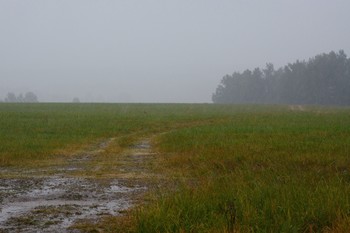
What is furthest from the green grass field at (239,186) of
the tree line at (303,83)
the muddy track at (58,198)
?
the tree line at (303,83)

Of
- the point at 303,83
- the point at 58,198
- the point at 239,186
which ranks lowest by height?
the point at 58,198

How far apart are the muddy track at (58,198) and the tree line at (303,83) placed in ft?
317

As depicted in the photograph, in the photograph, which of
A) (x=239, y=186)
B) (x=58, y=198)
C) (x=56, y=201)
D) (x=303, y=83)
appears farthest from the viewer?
(x=303, y=83)

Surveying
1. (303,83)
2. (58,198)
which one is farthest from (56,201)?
(303,83)

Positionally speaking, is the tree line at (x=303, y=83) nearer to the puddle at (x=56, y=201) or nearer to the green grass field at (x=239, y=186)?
the green grass field at (x=239, y=186)

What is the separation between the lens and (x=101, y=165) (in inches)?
527

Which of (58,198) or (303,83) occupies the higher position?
(303,83)

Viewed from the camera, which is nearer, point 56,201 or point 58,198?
point 56,201

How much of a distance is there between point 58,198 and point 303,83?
10341 centimetres

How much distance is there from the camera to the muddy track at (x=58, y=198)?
6.71 meters

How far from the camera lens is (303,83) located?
105 metres

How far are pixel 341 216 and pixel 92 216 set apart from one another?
392 cm

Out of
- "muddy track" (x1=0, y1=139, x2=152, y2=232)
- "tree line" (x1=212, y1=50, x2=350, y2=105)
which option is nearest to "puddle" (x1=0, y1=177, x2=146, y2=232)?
"muddy track" (x1=0, y1=139, x2=152, y2=232)

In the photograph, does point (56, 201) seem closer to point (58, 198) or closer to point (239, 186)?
point (58, 198)
